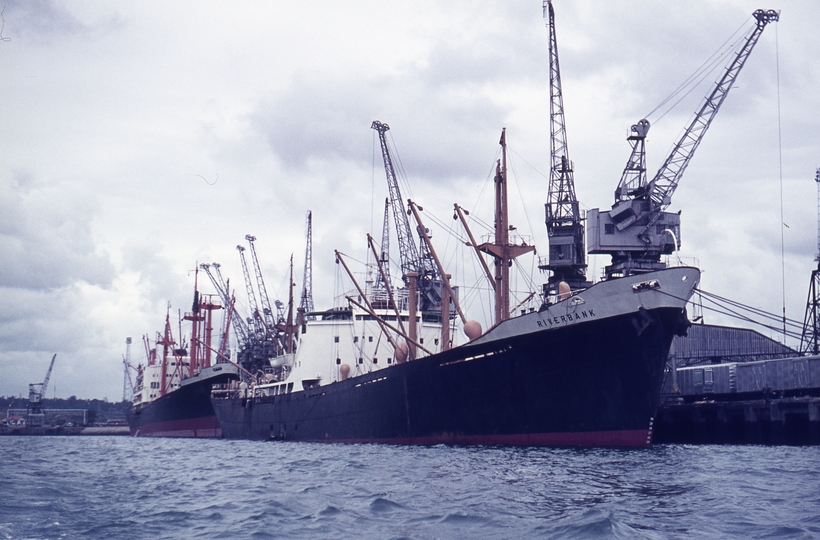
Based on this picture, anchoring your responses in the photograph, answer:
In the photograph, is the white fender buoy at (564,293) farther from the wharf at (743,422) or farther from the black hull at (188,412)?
the black hull at (188,412)

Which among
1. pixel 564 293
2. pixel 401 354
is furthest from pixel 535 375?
pixel 401 354

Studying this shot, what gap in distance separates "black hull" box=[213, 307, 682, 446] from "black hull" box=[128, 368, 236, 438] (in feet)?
139

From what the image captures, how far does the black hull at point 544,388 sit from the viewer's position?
105ft

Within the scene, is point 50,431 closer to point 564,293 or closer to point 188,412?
point 188,412

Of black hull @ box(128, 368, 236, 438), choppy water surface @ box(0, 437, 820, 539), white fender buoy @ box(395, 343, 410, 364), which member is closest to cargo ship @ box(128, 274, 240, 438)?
black hull @ box(128, 368, 236, 438)

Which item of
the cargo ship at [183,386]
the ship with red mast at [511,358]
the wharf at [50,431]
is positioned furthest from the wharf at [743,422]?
the wharf at [50,431]

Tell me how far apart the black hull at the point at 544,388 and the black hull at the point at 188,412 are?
4250 cm

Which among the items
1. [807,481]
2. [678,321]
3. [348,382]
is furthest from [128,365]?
[807,481]

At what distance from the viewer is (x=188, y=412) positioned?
8256 centimetres

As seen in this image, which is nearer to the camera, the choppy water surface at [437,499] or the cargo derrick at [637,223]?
the choppy water surface at [437,499]

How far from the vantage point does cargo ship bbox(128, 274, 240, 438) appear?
3132 inches

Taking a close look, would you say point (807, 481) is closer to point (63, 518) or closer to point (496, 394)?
point (496, 394)

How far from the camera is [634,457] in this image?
27.9m

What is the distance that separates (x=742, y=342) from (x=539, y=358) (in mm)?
43662
